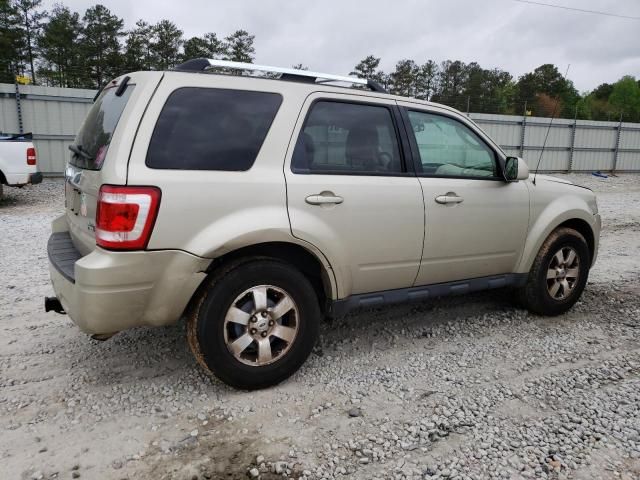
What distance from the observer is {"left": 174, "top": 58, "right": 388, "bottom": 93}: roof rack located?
3.19m

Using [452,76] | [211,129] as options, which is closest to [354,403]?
[211,129]

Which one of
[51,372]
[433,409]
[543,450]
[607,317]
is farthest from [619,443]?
[51,372]

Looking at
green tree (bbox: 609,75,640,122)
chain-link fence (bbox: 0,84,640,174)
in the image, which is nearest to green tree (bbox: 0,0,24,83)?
chain-link fence (bbox: 0,84,640,174)

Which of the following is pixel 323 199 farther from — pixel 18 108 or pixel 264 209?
pixel 18 108

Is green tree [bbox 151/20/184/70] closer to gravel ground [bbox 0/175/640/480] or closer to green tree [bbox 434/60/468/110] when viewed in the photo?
green tree [bbox 434/60/468/110]

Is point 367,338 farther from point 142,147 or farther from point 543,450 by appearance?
point 142,147

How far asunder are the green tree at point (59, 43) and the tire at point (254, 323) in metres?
28.7

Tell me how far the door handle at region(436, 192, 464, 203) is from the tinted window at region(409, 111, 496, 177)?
0.18m

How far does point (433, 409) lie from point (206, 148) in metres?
2.05

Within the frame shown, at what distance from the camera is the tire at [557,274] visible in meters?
4.45

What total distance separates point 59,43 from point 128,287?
31.5 meters

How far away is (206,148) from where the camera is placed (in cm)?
297

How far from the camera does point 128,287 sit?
2.78 meters

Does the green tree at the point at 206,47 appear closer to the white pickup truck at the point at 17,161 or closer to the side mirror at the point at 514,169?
the white pickup truck at the point at 17,161
